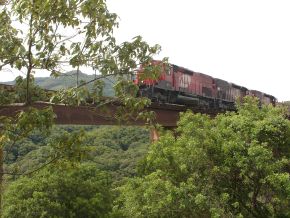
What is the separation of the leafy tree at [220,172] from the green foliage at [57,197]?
233 inches

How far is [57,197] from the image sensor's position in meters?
25.6

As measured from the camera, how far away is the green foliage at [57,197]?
24.7 metres

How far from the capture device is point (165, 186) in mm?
17688

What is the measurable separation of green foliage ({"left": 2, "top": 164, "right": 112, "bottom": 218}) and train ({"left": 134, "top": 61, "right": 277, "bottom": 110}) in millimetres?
7924

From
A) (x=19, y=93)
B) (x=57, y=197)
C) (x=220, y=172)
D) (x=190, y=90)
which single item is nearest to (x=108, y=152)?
(x=190, y=90)

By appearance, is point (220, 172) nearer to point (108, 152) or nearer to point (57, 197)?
point (57, 197)

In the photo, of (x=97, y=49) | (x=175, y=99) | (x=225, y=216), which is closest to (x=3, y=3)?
(x=97, y=49)

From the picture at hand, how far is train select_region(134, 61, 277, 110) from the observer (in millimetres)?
32531

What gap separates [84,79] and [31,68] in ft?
3.02

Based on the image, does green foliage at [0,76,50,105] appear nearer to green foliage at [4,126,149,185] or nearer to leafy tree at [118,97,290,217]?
leafy tree at [118,97,290,217]

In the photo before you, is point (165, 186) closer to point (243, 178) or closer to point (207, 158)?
point (207, 158)

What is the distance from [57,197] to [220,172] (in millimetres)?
11935

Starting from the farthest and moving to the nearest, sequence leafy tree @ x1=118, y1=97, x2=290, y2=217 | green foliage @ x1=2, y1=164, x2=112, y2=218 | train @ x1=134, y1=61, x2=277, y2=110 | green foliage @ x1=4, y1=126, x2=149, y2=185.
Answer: green foliage @ x1=4, y1=126, x2=149, y2=185 < train @ x1=134, y1=61, x2=277, y2=110 < green foliage @ x1=2, y1=164, x2=112, y2=218 < leafy tree @ x1=118, y1=97, x2=290, y2=217

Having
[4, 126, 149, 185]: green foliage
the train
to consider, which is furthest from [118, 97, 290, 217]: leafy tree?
the train
